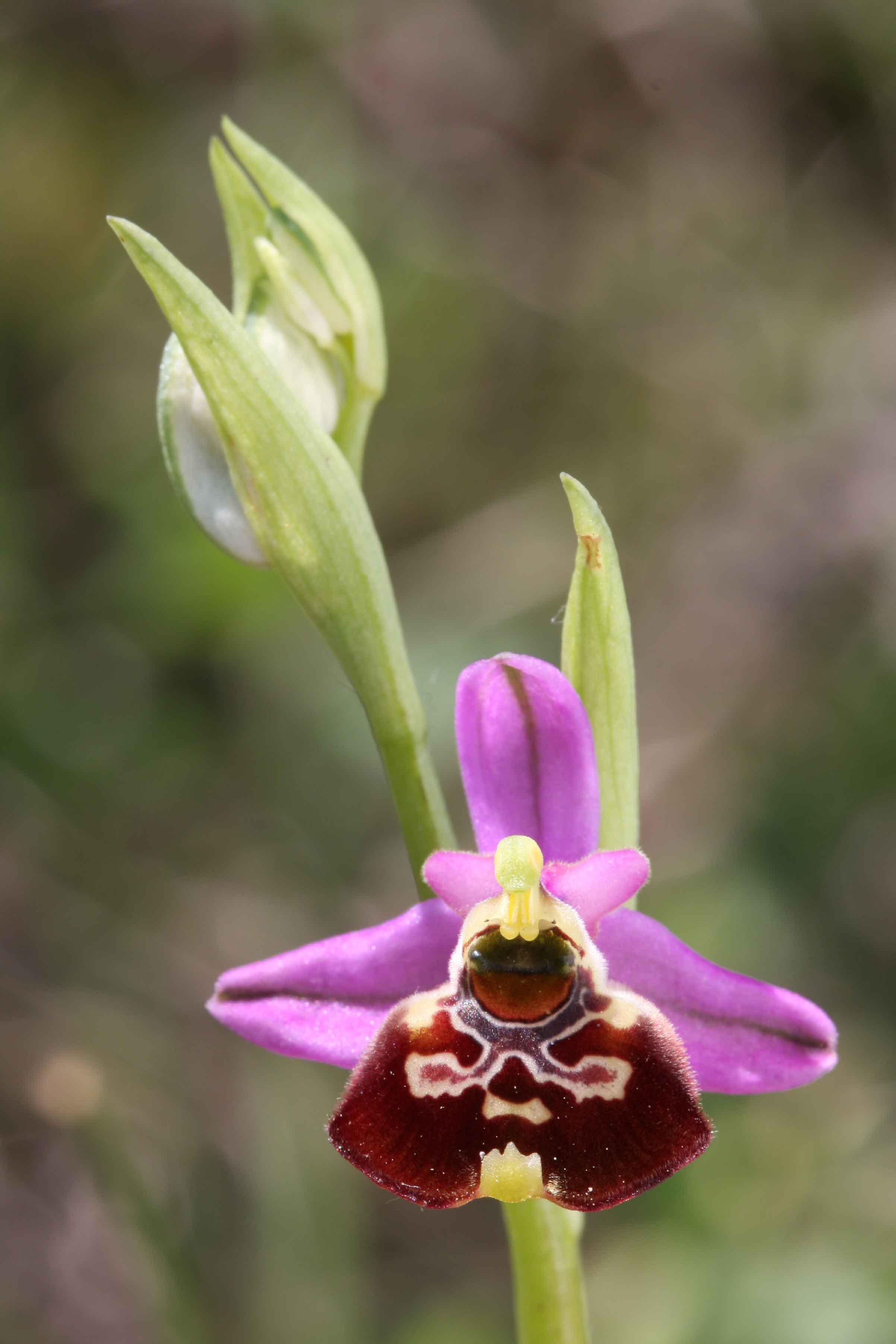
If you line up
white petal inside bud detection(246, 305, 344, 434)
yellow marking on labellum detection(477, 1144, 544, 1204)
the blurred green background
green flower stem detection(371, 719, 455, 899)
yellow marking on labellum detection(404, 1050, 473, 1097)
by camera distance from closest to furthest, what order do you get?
yellow marking on labellum detection(477, 1144, 544, 1204)
yellow marking on labellum detection(404, 1050, 473, 1097)
green flower stem detection(371, 719, 455, 899)
white petal inside bud detection(246, 305, 344, 434)
the blurred green background

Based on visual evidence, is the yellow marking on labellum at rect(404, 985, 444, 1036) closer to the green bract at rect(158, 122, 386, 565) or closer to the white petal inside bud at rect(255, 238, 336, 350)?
the green bract at rect(158, 122, 386, 565)

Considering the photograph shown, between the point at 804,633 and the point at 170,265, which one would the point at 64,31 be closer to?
the point at 804,633

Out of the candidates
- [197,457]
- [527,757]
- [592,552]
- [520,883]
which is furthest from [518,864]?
[197,457]

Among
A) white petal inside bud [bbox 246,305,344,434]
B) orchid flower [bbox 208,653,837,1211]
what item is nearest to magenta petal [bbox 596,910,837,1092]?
orchid flower [bbox 208,653,837,1211]

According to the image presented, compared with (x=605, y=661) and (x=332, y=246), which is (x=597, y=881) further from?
(x=332, y=246)

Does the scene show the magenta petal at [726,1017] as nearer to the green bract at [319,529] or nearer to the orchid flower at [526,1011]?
the orchid flower at [526,1011]

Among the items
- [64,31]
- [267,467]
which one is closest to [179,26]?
[64,31]

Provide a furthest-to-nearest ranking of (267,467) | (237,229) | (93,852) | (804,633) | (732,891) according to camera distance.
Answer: (804,633) → (93,852) → (732,891) → (237,229) → (267,467)
